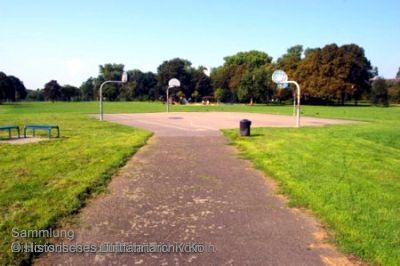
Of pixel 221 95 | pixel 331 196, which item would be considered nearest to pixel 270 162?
pixel 331 196

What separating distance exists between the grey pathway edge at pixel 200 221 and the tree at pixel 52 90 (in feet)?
462

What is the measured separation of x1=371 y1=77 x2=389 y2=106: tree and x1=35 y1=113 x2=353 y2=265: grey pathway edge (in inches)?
3349

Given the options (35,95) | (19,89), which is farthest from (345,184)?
(35,95)

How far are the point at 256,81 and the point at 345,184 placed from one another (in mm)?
69133

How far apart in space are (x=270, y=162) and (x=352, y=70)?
68.5 m

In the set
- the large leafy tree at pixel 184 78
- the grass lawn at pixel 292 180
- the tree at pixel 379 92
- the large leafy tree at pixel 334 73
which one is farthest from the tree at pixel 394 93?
the grass lawn at pixel 292 180

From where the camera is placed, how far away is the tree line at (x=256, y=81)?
7125cm

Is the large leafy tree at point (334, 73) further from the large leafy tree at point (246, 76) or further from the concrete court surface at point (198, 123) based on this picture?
the concrete court surface at point (198, 123)

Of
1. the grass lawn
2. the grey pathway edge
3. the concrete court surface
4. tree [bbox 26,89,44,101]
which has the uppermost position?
tree [bbox 26,89,44,101]

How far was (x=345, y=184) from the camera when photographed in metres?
7.54

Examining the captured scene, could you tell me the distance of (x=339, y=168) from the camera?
30.3 ft

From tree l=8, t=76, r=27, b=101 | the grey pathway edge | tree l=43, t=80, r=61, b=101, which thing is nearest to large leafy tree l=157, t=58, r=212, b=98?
tree l=43, t=80, r=61, b=101

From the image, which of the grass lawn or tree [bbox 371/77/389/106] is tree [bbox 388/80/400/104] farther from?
the grass lawn

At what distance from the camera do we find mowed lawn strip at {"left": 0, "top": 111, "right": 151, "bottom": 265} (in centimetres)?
518
